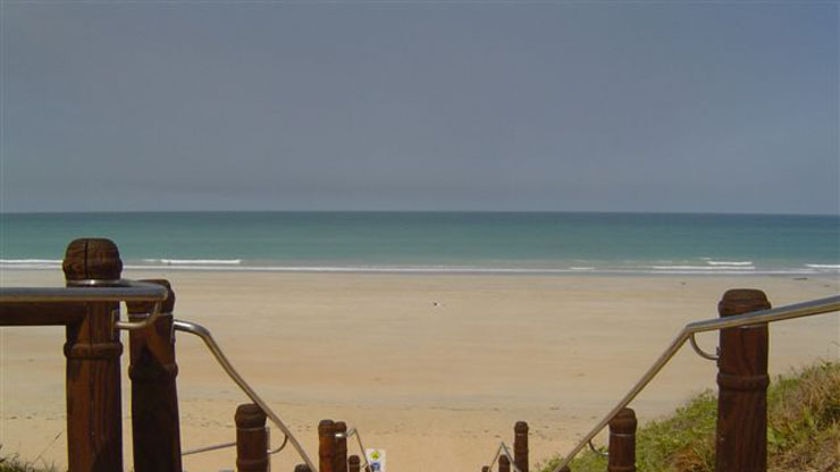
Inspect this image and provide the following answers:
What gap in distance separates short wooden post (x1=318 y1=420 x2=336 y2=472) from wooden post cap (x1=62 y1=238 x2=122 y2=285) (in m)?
2.71

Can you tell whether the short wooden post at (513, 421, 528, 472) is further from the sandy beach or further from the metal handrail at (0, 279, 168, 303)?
the metal handrail at (0, 279, 168, 303)

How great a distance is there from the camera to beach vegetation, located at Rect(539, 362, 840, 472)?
388cm

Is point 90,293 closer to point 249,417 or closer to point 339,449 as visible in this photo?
point 249,417

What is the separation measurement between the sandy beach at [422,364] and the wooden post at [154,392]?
537 cm

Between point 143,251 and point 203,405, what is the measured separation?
1917 inches

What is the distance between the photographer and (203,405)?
10109mm

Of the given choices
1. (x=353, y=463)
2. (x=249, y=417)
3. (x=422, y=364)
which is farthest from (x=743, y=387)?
(x=422, y=364)

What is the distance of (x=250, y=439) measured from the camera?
277 centimetres

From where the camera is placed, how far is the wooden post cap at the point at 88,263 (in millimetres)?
2006

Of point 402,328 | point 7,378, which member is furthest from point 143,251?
point 7,378

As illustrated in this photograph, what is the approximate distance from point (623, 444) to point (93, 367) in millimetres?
2379

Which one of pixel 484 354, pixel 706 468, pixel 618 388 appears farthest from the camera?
pixel 484 354

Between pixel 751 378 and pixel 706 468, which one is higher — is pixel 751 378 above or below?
above

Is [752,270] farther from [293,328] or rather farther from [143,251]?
[143,251]
